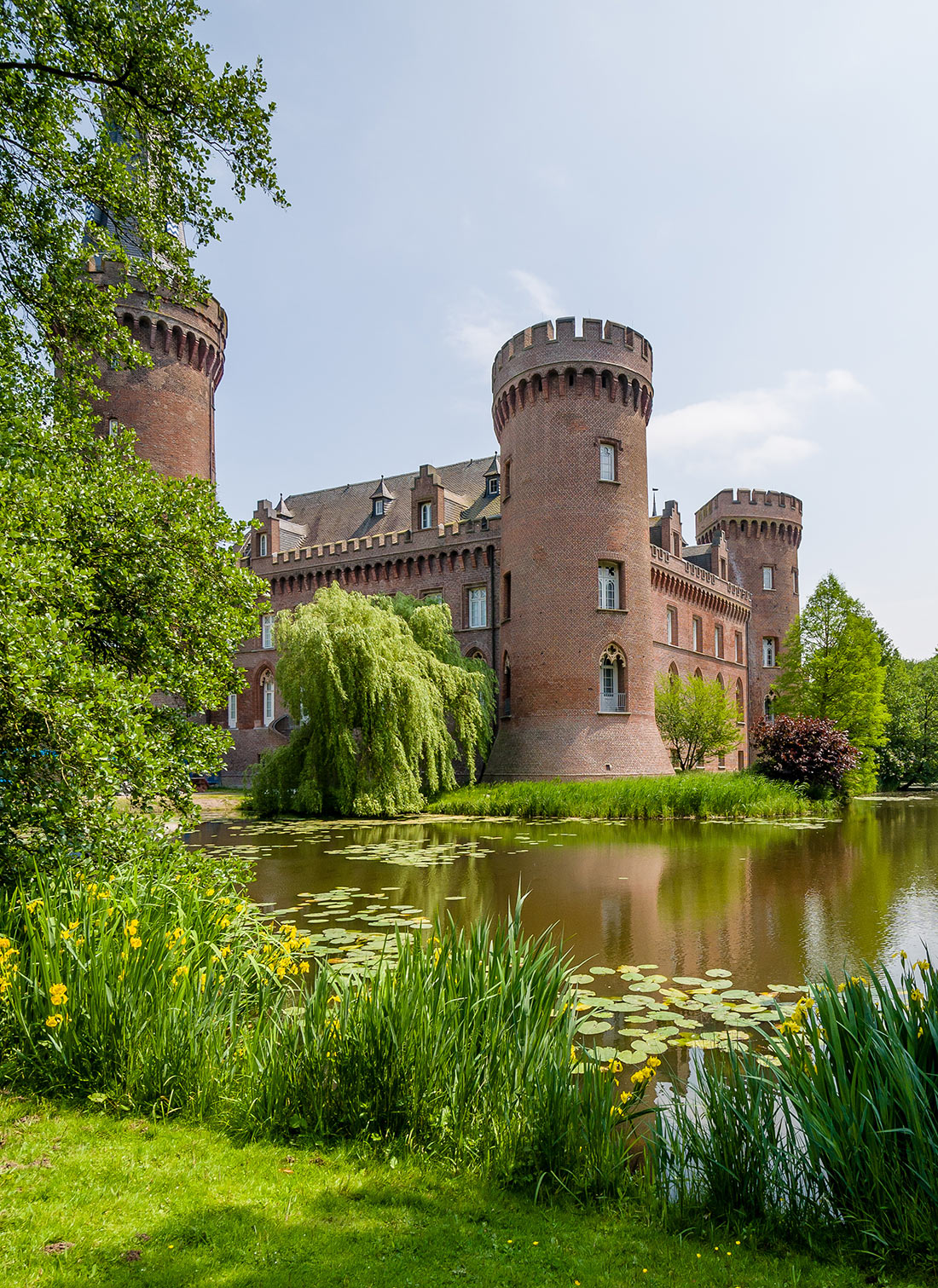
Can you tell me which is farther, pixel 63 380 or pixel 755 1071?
pixel 63 380

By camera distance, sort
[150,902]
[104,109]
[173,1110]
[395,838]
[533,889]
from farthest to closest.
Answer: [395,838] → [533,889] → [104,109] → [150,902] → [173,1110]

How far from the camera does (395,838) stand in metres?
14.9

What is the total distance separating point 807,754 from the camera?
77.3ft

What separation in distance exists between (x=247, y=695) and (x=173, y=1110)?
31725mm

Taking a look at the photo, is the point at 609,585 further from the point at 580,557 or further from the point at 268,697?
the point at 268,697

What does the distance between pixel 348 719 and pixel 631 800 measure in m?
6.75

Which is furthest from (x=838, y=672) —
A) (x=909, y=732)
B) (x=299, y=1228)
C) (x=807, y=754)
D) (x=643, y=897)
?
(x=299, y=1228)

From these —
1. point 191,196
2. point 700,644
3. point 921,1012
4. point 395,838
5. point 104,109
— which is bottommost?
point 395,838

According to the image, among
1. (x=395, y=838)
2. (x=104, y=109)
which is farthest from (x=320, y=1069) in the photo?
(x=395, y=838)

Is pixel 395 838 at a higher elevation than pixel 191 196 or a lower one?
lower

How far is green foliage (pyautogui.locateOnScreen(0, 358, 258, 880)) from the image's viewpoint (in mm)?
5023

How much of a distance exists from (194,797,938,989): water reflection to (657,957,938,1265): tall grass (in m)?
3.16

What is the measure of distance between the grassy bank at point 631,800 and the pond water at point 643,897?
2.01 metres

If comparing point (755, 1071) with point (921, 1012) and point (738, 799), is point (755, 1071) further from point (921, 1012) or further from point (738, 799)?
point (738, 799)
